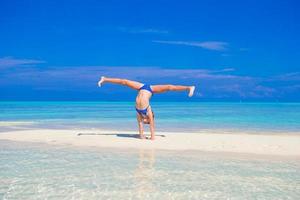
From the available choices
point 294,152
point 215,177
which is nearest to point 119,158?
point 215,177

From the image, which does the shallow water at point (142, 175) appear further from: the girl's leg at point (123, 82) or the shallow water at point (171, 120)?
the shallow water at point (171, 120)

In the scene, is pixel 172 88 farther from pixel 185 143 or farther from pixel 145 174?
pixel 145 174

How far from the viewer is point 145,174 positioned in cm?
848

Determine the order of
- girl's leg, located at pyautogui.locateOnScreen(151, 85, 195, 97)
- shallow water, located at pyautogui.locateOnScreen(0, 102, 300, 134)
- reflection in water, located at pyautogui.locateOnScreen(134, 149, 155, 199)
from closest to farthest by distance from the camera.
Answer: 1. reflection in water, located at pyautogui.locateOnScreen(134, 149, 155, 199)
2. girl's leg, located at pyautogui.locateOnScreen(151, 85, 195, 97)
3. shallow water, located at pyautogui.locateOnScreen(0, 102, 300, 134)

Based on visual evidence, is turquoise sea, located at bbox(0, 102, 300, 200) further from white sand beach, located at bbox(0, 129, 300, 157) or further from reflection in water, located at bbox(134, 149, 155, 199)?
white sand beach, located at bbox(0, 129, 300, 157)

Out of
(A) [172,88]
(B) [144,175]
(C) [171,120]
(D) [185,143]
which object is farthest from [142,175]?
(C) [171,120]

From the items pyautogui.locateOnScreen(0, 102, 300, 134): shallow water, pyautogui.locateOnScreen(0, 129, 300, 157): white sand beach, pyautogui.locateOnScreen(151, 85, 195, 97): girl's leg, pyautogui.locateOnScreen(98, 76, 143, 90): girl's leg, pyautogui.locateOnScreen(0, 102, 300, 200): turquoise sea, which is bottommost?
pyautogui.locateOnScreen(0, 102, 300, 200): turquoise sea

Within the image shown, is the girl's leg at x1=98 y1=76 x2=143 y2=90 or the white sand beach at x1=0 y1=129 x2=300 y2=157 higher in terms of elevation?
the girl's leg at x1=98 y1=76 x2=143 y2=90

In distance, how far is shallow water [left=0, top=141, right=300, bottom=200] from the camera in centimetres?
686

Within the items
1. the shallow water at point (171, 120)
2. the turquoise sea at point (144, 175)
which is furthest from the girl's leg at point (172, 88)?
the shallow water at point (171, 120)

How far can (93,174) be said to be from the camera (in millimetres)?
8414

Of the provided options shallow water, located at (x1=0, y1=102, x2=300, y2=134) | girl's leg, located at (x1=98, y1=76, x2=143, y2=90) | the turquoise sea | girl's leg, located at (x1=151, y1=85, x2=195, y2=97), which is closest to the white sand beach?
the turquoise sea

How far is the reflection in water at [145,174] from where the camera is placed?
6979 mm

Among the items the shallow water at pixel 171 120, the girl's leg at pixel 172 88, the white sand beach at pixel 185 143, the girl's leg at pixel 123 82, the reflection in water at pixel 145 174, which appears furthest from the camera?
the shallow water at pixel 171 120
